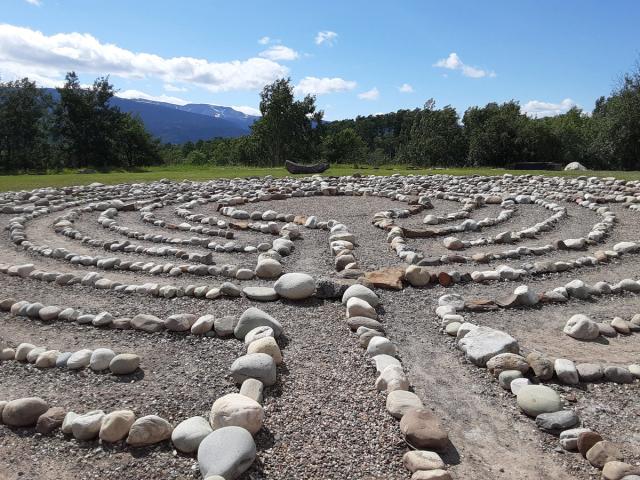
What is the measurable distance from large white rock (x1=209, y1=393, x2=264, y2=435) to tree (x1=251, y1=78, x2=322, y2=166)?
4316 cm

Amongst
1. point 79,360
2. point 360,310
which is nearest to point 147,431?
point 79,360

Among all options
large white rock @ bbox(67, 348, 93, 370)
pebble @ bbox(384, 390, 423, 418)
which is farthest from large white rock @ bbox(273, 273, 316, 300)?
pebble @ bbox(384, 390, 423, 418)

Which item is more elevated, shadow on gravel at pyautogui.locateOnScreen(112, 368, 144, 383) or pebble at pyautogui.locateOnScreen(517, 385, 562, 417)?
pebble at pyautogui.locateOnScreen(517, 385, 562, 417)

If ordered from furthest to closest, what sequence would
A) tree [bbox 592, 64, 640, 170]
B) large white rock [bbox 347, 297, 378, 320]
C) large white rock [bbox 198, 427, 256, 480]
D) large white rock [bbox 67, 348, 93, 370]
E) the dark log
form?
tree [bbox 592, 64, 640, 170] → the dark log → large white rock [bbox 347, 297, 378, 320] → large white rock [bbox 67, 348, 93, 370] → large white rock [bbox 198, 427, 256, 480]

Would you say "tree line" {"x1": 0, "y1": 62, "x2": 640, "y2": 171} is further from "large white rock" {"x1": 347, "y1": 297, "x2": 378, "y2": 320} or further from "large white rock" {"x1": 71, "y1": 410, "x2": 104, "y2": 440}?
"large white rock" {"x1": 71, "y1": 410, "x2": 104, "y2": 440}

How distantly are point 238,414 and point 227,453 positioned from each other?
46 cm

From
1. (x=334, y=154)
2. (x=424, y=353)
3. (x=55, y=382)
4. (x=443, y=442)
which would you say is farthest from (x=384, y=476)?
(x=334, y=154)

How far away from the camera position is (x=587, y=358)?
5.29 meters

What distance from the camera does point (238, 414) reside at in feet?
12.8

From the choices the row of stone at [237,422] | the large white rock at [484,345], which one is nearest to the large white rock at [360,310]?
the large white rock at [484,345]

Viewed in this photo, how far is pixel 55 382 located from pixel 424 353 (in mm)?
3539

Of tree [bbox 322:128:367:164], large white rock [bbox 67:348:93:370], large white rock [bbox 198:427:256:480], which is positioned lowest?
large white rock [bbox 67:348:93:370]

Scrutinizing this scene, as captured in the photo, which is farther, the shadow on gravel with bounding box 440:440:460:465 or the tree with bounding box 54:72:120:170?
the tree with bounding box 54:72:120:170

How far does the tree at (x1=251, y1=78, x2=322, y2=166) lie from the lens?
45875 millimetres
